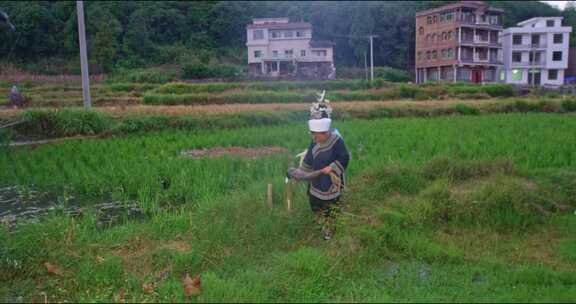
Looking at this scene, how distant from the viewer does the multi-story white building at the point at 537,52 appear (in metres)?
38.3

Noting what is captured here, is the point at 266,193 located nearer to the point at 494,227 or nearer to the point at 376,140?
the point at 494,227

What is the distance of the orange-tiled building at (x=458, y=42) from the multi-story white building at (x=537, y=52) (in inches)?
94.9

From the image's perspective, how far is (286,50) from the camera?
3111 cm

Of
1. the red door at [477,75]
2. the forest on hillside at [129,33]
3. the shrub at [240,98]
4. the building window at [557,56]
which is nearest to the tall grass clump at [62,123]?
the shrub at [240,98]

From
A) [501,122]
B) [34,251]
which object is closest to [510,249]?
[34,251]

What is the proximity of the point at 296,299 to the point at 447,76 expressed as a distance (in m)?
36.9

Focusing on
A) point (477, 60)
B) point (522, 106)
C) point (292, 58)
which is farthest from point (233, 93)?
point (477, 60)

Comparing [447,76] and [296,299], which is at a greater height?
[447,76]

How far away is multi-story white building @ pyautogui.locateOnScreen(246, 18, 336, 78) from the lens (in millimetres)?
29078

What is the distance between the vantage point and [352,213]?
520 centimetres

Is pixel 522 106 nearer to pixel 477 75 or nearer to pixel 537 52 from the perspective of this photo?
pixel 477 75

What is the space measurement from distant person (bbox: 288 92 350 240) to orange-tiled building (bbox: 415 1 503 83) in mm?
33935

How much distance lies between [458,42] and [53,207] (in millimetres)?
35042

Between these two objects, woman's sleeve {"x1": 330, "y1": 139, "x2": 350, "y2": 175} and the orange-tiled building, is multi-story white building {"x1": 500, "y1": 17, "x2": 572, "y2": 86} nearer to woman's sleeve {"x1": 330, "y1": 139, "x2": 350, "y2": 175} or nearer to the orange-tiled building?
the orange-tiled building
